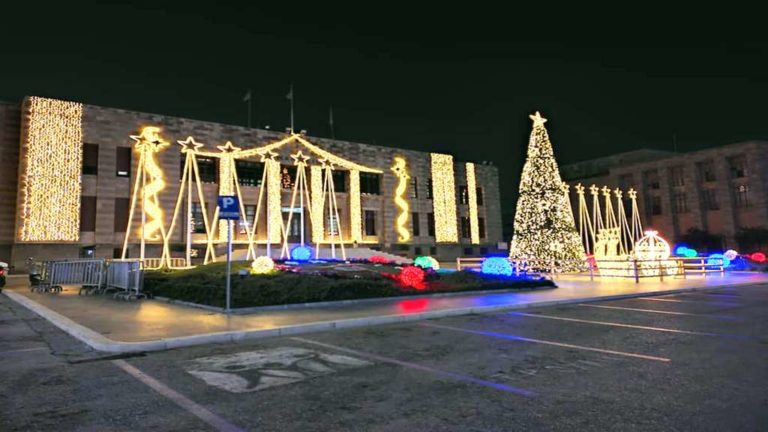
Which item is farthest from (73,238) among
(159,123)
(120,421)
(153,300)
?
(120,421)

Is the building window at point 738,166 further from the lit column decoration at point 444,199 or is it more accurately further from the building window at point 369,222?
the building window at point 369,222

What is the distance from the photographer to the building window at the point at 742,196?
65688 millimetres

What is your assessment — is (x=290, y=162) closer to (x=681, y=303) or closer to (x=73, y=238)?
(x=73, y=238)

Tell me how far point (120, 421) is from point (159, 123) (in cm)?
4454

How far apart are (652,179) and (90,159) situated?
259 feet

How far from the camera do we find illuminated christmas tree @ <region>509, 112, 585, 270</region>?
2548 centimetres

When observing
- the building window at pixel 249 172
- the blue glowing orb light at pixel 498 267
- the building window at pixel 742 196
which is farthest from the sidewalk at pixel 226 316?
the building window at pixel 742 196

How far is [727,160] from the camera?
6762 centimetres

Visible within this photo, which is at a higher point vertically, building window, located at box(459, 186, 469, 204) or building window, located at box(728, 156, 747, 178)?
building window, located at box(728, 156, 747, 178)

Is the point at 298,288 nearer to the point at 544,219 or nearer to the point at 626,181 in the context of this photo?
the point at 544,219

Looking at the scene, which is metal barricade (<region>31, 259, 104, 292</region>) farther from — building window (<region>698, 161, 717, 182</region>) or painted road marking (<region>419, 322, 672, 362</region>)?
building window (<region>698, 161, 717, 182</region>)

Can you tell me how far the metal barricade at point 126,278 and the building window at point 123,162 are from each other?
26076 millimetres

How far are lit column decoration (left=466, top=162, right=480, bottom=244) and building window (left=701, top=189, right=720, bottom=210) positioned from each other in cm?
3565

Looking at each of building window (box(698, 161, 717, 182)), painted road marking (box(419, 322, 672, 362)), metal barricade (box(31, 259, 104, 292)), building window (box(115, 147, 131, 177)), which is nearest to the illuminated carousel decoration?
building window (box(115, 147, 131, 177))
